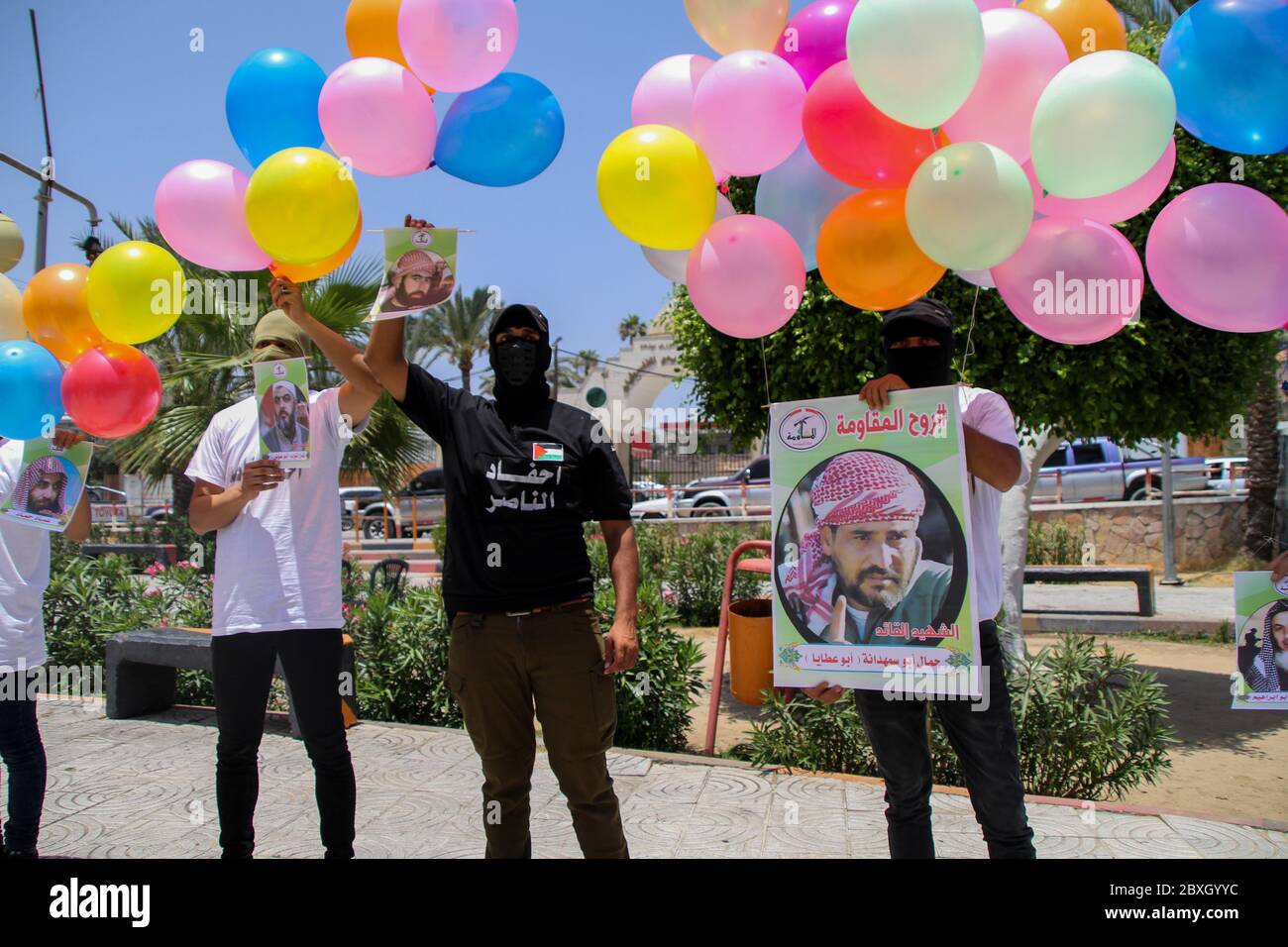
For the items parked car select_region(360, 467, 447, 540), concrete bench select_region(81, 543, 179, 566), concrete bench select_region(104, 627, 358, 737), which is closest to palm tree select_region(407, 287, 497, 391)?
parked car select_region(360, 467, 447, 540)

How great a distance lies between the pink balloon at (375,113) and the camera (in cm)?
267

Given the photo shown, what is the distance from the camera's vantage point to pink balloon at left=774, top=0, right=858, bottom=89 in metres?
2.87

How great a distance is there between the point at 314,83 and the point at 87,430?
145 cm

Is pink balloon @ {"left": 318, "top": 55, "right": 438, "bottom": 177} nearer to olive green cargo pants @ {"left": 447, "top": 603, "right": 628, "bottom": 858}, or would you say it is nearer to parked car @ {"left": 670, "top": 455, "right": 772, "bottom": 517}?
olive green cargo pants @ {"left": 447, "top": 603, "right": 628, "bottom": 858}

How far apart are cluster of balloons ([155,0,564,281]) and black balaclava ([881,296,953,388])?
123 centimetres

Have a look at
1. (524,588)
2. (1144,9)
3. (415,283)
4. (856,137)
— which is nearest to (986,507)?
(856,137)

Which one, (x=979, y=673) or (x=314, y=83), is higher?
(x=314, y=83)

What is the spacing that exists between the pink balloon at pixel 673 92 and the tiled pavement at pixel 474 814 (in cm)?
263

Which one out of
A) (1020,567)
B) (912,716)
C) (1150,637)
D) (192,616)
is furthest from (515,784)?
(1150,637)

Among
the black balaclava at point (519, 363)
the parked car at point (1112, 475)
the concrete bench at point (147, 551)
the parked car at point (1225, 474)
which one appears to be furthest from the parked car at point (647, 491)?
the black balaclava at point (519, 363)

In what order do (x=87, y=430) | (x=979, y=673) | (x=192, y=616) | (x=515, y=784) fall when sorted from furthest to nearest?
(x=192, y=616), (x=87, y=430), (x=515, y=784), (x=979, y=673)

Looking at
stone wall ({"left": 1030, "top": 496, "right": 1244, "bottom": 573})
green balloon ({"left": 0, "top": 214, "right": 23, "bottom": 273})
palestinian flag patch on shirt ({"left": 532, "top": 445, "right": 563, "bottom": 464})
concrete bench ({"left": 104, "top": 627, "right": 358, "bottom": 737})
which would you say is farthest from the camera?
stone wall ({"left": 1030, "top": 496, "right": 1244, "bottom": 573})
